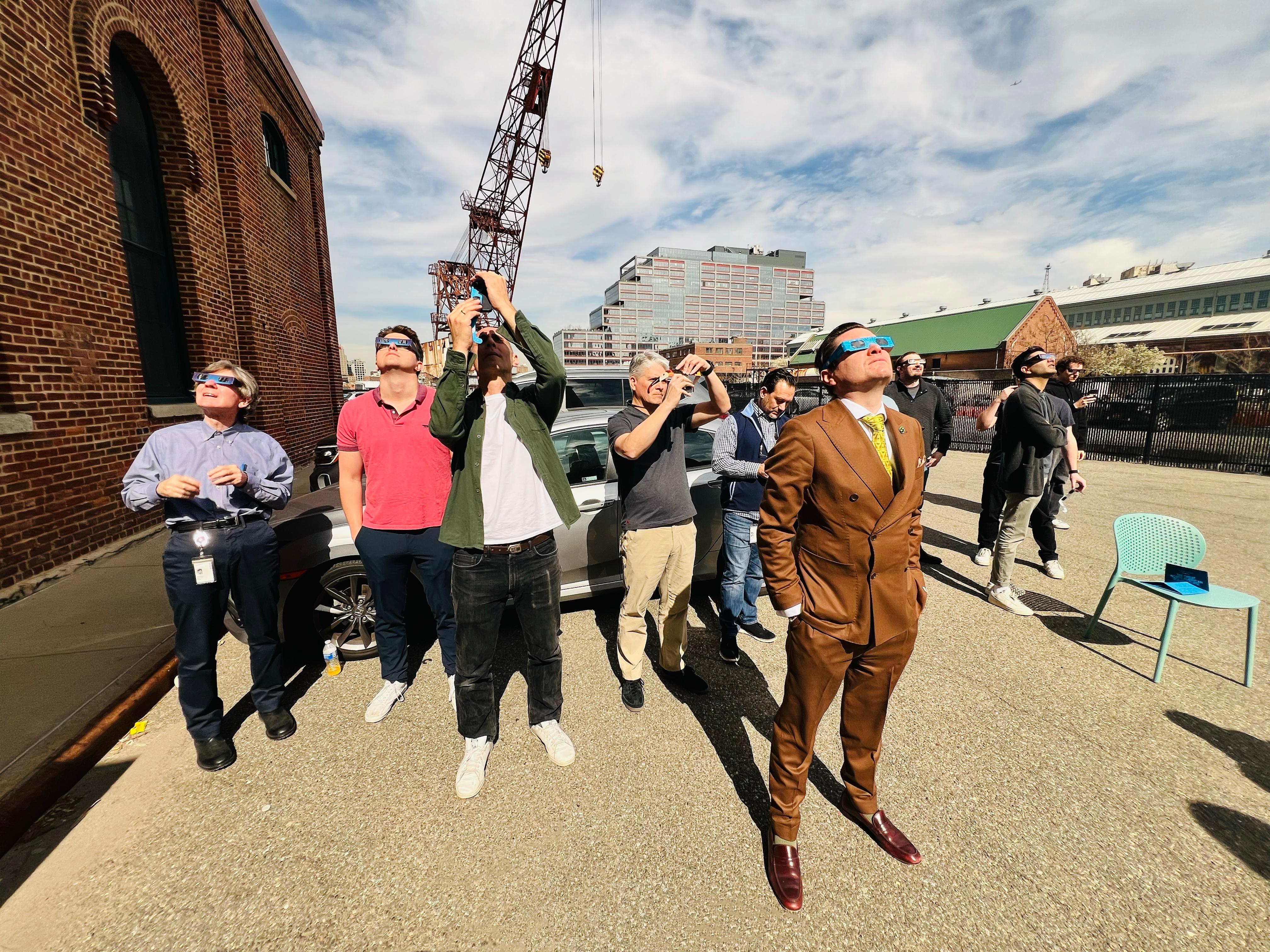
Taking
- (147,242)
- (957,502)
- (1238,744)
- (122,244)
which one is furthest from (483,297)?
(957,502)

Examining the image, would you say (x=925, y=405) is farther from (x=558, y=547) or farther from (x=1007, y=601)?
(x=558, y=547)

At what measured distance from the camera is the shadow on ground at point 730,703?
2473mm

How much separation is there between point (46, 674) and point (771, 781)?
4.27 metres

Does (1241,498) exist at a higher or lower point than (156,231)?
lower

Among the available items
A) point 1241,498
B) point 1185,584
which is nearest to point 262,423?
point 1185,584

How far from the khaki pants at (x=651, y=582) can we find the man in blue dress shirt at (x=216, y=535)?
1.90m

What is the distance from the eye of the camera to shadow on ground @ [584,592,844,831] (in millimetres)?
2473

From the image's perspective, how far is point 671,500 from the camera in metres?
2.91

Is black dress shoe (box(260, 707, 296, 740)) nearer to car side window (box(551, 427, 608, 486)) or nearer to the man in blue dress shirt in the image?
the man in blue dress shirt

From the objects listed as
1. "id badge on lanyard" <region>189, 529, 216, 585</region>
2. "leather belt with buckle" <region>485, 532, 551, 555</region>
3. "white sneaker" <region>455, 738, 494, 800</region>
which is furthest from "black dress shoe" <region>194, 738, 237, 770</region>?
"leather belt with buckle" <region>485, 532, 551, 555</region>

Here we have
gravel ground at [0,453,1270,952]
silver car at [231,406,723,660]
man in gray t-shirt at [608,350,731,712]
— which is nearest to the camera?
gravel ground at [0,453,1270,952]

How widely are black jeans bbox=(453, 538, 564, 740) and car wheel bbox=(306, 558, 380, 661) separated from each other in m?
1.35

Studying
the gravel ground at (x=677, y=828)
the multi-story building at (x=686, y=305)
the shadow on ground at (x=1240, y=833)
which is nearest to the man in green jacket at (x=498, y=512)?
the gravel ground at (x=677, y=828)

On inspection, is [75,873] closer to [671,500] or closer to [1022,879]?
[671,500]
